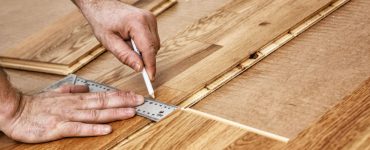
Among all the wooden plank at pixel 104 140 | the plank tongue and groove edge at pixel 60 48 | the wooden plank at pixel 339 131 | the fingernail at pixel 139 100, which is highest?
the wooden plank at pixel 339 131

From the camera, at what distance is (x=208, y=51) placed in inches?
85.0

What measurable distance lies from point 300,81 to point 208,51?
17.9 inches

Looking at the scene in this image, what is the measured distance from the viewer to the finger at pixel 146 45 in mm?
1849

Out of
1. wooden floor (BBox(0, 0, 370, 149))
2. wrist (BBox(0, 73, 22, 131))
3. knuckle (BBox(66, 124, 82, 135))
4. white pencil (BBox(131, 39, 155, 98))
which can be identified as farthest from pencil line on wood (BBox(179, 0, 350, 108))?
wrist (BBox(0, 73, 22, 131))

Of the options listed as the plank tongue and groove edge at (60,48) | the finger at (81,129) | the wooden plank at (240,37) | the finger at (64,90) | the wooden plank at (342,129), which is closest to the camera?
the wooden plank at (342,129)

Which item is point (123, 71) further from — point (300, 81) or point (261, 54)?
point (300, 81)

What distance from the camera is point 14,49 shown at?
2537 mm

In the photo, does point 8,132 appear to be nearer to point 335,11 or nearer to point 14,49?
point 14,49

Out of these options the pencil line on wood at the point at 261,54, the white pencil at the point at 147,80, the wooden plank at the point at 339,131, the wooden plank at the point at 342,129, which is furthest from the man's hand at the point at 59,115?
the wooden plank at the point at 342,129

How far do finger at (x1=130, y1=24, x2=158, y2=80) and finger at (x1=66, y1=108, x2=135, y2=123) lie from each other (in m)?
0.16

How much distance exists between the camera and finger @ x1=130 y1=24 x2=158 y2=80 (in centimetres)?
185

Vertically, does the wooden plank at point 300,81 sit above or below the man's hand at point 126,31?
below

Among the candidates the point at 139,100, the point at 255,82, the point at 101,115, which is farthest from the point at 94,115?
the point at 255,82

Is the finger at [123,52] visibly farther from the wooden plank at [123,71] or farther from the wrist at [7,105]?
the wrist at [7,105]
